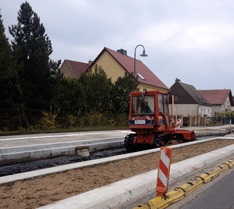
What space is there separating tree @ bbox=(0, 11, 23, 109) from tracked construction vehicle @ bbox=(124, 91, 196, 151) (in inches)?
328

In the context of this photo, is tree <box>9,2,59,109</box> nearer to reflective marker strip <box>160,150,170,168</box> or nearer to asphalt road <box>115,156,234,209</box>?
asphalt road <box>115,156,234,209</box>

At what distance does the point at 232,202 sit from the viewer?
189 inches

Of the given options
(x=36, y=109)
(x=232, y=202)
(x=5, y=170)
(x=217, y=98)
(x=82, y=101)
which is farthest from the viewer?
(x=217, y=98)

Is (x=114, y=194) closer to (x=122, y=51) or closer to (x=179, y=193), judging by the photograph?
(x=179, y=193)

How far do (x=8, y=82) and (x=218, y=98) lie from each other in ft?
194

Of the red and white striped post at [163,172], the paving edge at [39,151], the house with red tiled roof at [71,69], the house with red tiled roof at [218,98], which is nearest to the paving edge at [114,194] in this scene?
the red and white striped post at [163,172]

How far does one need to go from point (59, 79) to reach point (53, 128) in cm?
362

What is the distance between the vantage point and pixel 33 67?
60.2 feet

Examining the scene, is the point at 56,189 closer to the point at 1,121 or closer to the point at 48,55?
the point at 1,121

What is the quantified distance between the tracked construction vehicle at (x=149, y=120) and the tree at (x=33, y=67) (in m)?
8.69

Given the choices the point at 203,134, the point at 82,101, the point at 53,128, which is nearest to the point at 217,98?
the point at 203,134

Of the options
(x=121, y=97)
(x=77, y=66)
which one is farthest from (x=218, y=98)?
(x=121, y=97)

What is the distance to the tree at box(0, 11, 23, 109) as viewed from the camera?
1617cm

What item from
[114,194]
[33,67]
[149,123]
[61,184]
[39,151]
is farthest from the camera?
[33,67]
